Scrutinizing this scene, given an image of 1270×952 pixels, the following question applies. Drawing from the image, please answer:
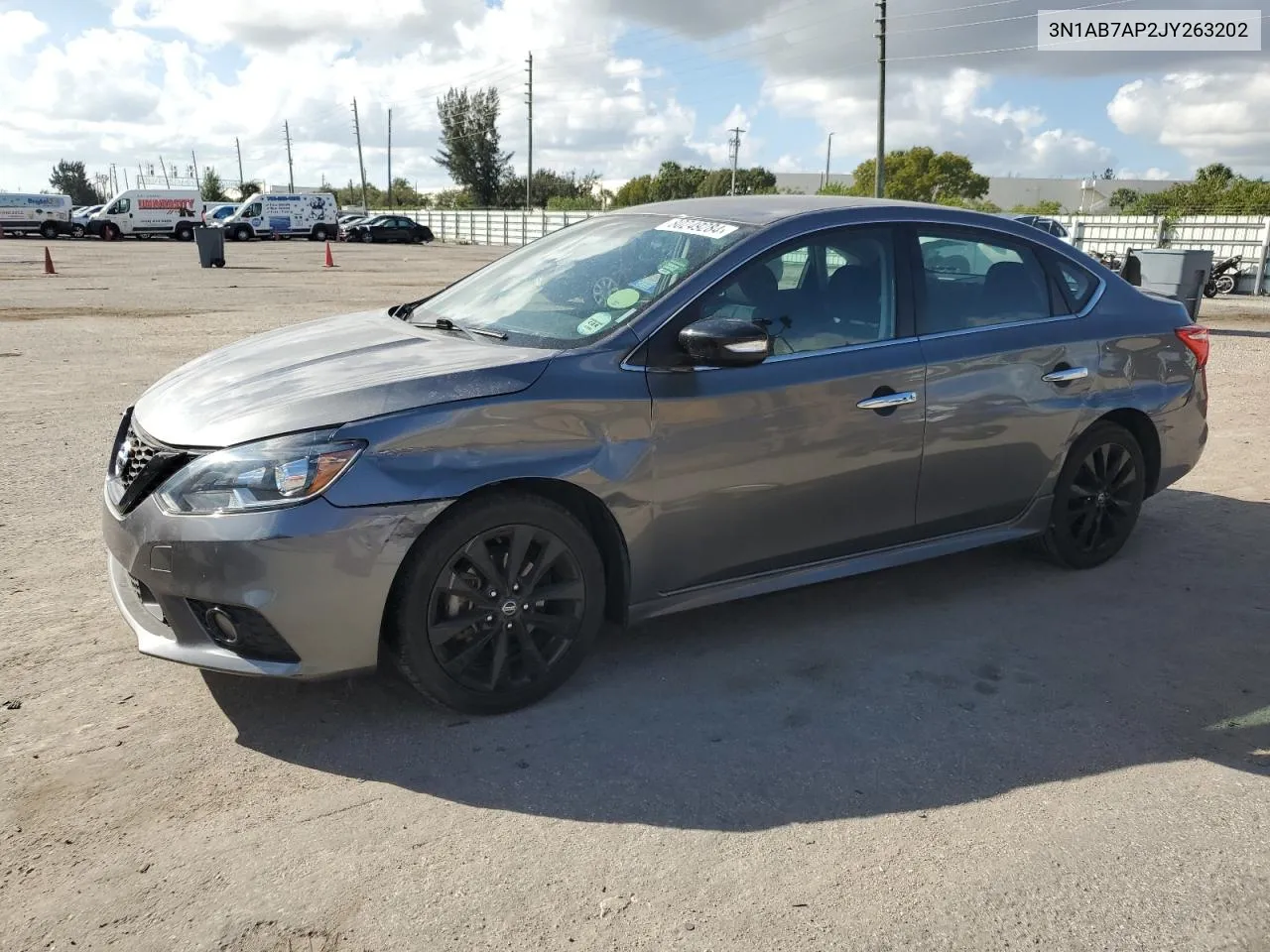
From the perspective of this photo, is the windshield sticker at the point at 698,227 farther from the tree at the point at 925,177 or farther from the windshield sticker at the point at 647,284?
the tree at the point at 925,177

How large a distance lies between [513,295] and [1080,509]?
2783 mm

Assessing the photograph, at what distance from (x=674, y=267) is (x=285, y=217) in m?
54.3

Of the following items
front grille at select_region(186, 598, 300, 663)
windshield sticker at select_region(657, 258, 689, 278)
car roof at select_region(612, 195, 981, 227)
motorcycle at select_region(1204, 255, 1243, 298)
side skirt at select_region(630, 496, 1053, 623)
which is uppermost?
car roof at select_region(612, 195, 981, 227)

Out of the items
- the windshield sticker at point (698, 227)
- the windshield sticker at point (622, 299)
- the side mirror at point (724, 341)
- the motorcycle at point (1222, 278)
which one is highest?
the windshield sticker at point (698, 227)

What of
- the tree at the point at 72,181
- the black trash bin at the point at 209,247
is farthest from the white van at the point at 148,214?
the tree at the point at 72,181

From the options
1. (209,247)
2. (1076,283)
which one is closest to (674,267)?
(1076,283)

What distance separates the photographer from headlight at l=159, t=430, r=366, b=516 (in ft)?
10.2

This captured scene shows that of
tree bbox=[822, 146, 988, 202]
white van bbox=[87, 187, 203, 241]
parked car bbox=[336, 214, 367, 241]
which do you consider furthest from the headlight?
tree bbox=[822, 146, 988, 202]

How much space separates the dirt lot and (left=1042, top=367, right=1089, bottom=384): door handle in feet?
3.12

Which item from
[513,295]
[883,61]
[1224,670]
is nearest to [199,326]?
[513,295]

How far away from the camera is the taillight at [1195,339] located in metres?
5.18

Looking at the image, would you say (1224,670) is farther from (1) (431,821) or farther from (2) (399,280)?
(2) (399,280)

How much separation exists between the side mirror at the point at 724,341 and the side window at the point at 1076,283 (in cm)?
196

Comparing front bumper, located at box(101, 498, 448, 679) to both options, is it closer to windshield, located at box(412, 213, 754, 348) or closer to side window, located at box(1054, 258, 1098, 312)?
windshield, located at box(412, 213, 754, 348)
